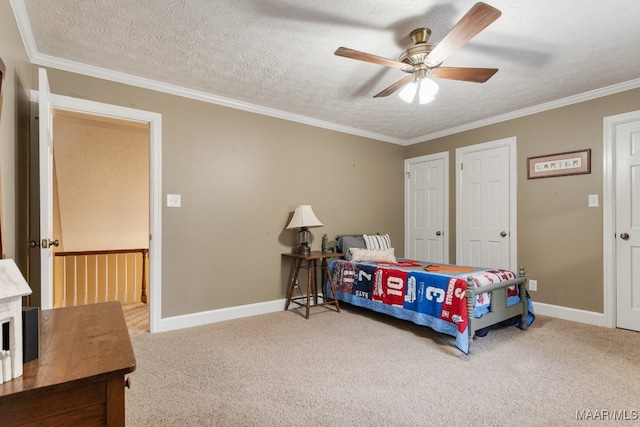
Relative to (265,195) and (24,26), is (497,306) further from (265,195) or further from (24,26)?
(24,26)

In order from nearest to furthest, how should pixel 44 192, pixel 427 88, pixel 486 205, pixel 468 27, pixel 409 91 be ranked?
1. pixel 468 27
2. pixel 44 192
3. pixel 427 88
4. pixel 409 91
5. pixel 486 205

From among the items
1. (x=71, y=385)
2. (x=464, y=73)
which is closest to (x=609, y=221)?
(x=464, y=73)

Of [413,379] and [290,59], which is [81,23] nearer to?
[290,59]

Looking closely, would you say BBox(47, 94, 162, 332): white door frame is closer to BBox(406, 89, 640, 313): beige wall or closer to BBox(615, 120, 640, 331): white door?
BBox(406, 89, 640, 313): beige wall

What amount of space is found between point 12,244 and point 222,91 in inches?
82.6

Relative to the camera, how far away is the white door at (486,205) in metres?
3.94

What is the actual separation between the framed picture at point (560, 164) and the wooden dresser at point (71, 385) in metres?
4.13

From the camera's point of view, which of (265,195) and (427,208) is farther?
(427,208)

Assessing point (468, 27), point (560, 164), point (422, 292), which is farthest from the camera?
point (560, 164)

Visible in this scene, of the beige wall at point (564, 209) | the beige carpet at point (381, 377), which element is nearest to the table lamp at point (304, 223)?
the beige carpet at point (381, 377)

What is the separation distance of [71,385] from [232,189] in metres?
2.87

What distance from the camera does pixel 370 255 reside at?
152 inches

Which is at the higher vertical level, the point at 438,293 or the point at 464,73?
the point at 464,73

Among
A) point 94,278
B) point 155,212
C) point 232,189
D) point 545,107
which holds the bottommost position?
point 94,278
